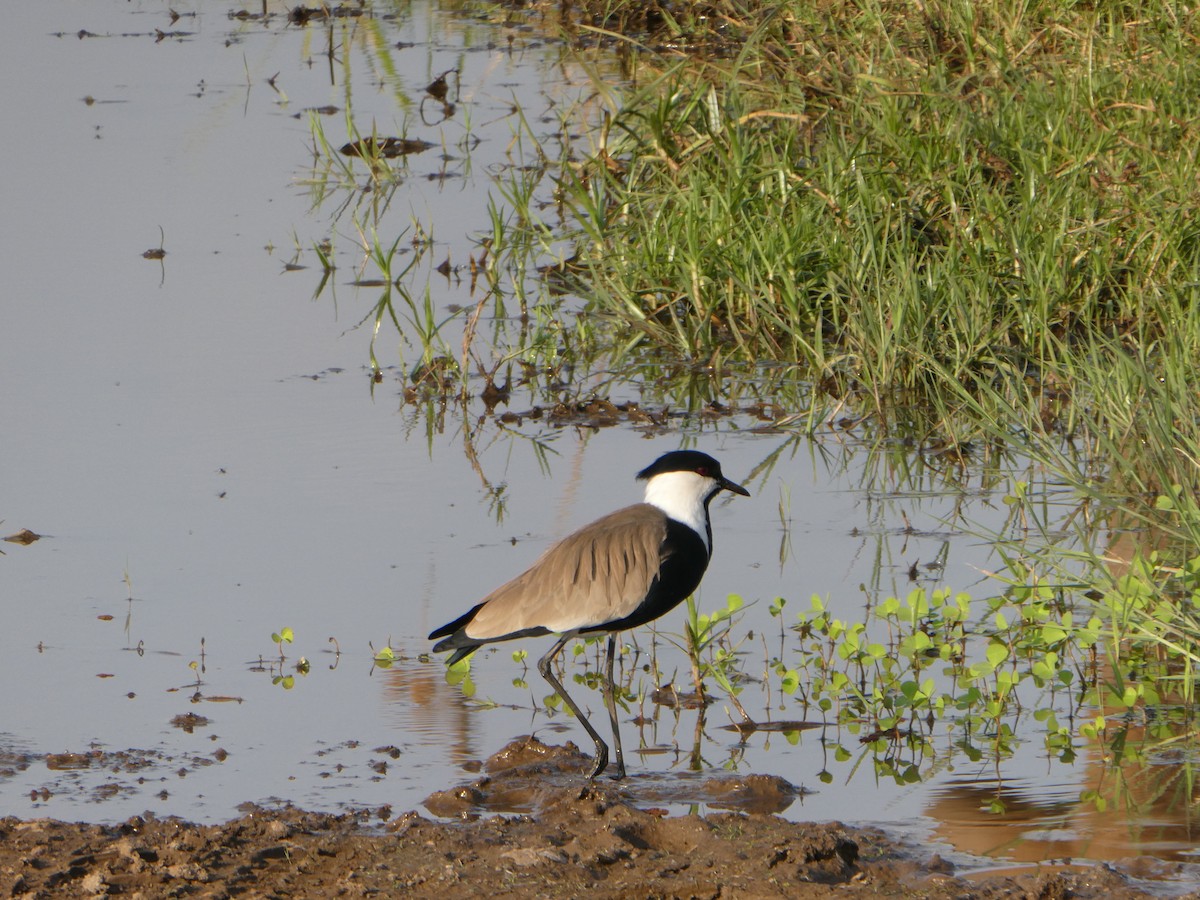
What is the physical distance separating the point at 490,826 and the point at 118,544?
2552 millimetres

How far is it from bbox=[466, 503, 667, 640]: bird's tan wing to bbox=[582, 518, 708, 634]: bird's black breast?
22 millimetres

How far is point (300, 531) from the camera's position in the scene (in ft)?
22.1

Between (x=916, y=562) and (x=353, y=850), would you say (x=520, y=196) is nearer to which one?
(x=916, y=562)

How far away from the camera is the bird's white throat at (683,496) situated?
5598mm

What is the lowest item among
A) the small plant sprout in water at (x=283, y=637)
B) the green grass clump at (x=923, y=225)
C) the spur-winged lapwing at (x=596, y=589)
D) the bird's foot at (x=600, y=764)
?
the bird's foot at (x=600, y=764)

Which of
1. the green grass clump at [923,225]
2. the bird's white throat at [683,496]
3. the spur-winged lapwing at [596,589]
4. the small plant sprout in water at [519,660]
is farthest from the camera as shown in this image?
the green grass clump at [923,225]

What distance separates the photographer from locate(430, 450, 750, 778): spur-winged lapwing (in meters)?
5.26

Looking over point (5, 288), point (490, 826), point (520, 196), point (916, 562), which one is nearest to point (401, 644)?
point (490, 826)

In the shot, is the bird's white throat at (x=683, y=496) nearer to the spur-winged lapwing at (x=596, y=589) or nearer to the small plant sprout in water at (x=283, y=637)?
the spur-winged lapwing at (x=596, y=589)

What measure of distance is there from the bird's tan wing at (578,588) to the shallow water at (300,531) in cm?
36

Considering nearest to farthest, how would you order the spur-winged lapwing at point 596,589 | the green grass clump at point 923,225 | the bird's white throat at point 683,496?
the spur-winged lapwing at point 596,589, the bird's white throat at point 683,496, the green grass clump at point 923,225

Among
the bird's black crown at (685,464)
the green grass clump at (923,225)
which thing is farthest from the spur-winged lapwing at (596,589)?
the green grass clump at (923,225)

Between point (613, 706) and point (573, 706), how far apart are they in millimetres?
162

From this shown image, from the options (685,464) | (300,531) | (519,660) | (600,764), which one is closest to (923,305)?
(685,464)
